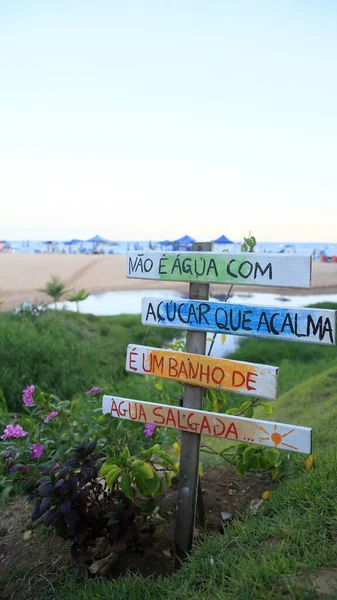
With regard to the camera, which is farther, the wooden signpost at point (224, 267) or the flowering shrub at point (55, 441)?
the flowering shrub at point (55, 441)

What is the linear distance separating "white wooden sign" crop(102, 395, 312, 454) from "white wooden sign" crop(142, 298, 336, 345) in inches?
14.1

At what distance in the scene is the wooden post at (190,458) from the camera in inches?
93.4

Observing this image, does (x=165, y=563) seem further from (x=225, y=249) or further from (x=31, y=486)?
(x=225, y=249)

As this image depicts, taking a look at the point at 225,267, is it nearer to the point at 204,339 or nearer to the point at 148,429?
the point at 204,339

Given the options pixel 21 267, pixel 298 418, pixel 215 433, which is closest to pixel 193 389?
pixel 215 433

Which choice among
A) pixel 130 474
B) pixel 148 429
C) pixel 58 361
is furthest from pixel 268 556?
pixel 58 361

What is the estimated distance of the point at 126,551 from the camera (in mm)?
2422

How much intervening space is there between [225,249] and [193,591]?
131cm

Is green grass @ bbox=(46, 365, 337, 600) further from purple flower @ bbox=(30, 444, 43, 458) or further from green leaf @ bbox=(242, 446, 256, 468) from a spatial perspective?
purple flower @ bbox=(30, 444, 43, 458)

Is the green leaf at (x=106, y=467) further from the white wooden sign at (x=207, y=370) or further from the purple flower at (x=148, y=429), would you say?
the white wooden sign at (x=207, y=370)

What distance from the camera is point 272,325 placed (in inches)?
84.7

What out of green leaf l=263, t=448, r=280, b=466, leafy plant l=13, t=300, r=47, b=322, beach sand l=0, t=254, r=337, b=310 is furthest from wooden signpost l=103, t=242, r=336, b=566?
beach sand l=0, t=254, r=337, b=310

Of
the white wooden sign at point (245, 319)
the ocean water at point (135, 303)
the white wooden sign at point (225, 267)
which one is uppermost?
the white wooden sign at point (225, 267)

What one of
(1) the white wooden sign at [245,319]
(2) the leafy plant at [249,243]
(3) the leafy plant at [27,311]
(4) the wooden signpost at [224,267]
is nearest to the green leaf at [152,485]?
(1) the white wooden sign at [245,319]
